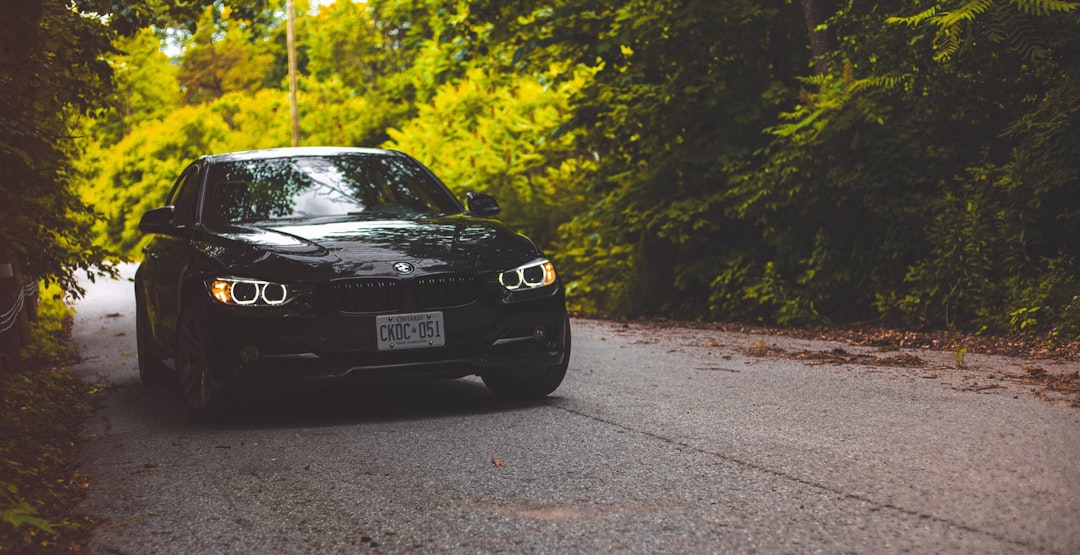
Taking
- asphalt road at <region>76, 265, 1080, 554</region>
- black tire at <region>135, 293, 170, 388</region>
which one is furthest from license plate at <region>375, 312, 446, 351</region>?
black tire at <region>135, 293, 170, 388</region>

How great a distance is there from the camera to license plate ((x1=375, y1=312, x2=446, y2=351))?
6.66m

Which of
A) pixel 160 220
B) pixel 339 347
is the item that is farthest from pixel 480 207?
pixel 160 220

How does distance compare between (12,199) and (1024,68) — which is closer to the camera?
(12,199)

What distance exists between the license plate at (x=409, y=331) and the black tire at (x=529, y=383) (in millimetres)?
727

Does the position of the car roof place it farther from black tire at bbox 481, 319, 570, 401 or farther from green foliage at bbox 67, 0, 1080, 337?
green foliage at bbox 67, 0, 1080, 337

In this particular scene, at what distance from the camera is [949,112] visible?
435 inches

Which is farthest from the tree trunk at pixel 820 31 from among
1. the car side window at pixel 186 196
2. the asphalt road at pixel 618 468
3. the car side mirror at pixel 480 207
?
the car side window at pixel 186 196

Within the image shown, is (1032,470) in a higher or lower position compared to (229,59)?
lower

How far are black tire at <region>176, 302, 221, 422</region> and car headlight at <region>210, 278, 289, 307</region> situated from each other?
19 centimetres

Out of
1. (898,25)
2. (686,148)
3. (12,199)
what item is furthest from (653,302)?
(12,199)

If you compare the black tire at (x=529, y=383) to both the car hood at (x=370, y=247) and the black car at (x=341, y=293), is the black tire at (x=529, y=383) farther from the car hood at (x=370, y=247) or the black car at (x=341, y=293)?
the car hood at (x=370, y=247)

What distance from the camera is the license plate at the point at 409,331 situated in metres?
6.66

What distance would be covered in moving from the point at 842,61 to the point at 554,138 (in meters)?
4.13

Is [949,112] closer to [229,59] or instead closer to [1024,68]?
[1024,68]
